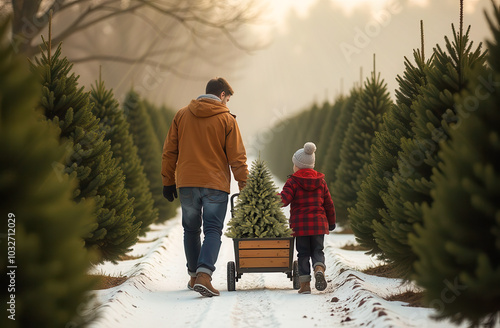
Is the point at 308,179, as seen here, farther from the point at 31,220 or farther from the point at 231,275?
the point at 31,220

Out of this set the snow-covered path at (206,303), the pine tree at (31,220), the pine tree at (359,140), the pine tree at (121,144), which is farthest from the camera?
the pine tree at (359,140)

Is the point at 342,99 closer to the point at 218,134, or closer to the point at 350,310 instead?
the point at 218,134

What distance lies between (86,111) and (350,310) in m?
3.56

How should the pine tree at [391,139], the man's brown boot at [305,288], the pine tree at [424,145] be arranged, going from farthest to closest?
the pine tree at [391,139] < the man's brown boot at [305,288] < the pine tree at [424,145]

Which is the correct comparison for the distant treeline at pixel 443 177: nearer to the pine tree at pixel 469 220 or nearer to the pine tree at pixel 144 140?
the pine tree at pixel 469 220

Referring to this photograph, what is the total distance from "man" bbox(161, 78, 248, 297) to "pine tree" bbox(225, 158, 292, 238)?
5.9 inches

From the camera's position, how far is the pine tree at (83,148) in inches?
277

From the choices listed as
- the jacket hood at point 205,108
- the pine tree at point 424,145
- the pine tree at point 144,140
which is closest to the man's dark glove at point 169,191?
the jacket hood at point 205,108

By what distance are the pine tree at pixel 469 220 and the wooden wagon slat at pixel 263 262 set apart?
330 cm

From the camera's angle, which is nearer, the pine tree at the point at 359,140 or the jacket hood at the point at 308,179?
the jacket hood at the point at 308,179

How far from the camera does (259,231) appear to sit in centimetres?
723

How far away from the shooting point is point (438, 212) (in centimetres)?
384

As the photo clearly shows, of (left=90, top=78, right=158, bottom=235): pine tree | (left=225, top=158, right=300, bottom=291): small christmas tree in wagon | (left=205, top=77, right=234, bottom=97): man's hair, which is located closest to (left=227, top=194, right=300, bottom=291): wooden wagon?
(left=225, top=158, right=300, bottom=291): small christmas tree in wagon

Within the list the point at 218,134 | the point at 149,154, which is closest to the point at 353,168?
the point at 149,154
